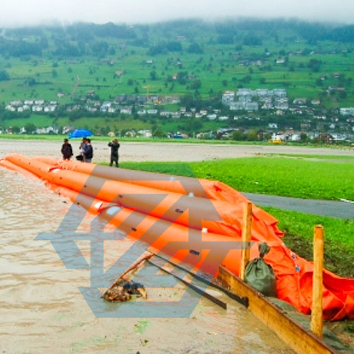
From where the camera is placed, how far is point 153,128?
125 meters

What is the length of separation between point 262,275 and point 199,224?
8.15ft

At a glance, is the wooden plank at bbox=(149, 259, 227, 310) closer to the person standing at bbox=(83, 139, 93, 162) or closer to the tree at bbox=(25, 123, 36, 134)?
the person standing at bbox=(83, 139, 93, 162)

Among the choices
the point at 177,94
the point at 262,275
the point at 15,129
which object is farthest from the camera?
the point at 177,94

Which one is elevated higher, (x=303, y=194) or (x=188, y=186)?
(x=188, y=186)

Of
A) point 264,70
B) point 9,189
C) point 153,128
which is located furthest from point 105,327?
point 264,70

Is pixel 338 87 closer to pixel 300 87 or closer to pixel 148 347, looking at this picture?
pixel 300 87

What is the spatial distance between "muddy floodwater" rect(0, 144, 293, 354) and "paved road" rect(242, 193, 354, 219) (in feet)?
21.0

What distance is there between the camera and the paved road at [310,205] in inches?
543

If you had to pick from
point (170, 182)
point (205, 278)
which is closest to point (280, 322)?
point (205, 278)

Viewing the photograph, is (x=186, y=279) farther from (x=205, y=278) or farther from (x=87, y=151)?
(x=87, y=151)

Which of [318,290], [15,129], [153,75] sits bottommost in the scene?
[15,129]

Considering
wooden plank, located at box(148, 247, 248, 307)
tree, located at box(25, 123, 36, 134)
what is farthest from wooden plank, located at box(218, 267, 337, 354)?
tree, located at box(25, 123, 36, 134)

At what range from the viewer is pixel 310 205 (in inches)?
588

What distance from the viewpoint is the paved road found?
13781 millimetres
